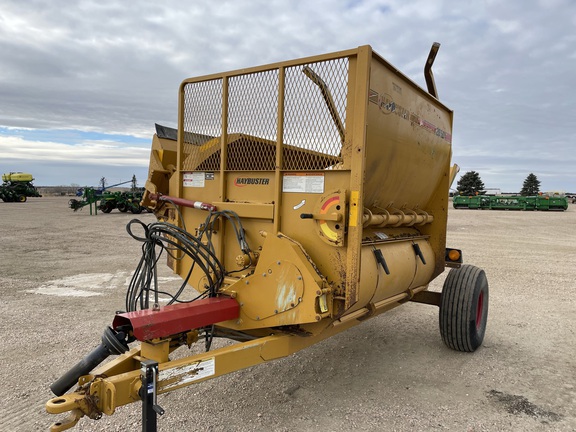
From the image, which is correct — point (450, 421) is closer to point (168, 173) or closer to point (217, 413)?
point (217, 413)

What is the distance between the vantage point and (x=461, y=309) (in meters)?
4.62

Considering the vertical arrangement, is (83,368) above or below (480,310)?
above

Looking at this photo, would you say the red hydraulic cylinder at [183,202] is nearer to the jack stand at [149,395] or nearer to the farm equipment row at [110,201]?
the jack stand at [149,395]

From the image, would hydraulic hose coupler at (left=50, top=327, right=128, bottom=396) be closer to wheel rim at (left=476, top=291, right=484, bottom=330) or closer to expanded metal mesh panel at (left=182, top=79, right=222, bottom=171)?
expanded metal mesh panel at (left=182, top=79, right=222, bottom=171)

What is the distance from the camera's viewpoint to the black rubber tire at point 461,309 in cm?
461

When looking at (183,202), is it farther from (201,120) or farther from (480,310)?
(480,310)

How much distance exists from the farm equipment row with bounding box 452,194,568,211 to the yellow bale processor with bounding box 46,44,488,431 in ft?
124

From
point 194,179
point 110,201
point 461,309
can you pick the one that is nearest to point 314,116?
point 194,179

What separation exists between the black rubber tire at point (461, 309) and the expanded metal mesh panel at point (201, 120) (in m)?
2.78

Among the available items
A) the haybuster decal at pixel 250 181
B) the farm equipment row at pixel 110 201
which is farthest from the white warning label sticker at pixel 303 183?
the farm equipment row at pixel 110 201

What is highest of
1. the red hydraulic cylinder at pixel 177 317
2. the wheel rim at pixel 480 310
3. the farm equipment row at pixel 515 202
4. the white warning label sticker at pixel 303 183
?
the white warning label sticker at pixel 303 183

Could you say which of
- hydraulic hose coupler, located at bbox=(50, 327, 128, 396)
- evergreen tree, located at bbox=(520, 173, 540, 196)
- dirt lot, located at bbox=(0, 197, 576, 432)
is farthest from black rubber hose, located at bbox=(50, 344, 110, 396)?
evergreen tree, located at bbox=(520, 173, 540, 196)

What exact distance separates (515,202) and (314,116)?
39.7 meters

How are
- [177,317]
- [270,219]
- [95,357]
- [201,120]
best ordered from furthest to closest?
[201,120] → [270,219] → [177,317] → [95,357]
